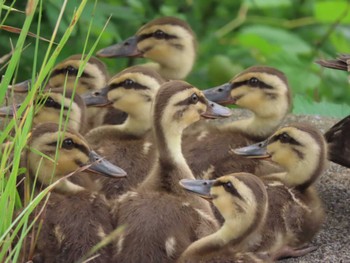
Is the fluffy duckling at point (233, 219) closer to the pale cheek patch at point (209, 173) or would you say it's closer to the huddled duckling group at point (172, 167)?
the huddled duckling group at point (172, 167)

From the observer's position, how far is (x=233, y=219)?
4094 mm

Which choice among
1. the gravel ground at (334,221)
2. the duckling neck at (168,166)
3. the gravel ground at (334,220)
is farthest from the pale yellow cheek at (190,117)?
the gravel ground at (334,220)

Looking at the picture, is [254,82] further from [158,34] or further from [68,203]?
[68,203]

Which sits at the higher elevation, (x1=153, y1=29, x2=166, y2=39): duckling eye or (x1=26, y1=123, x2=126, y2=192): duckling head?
(x1=153, y1=29, x2=166, y2=39): duckling eye

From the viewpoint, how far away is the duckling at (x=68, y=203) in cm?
400

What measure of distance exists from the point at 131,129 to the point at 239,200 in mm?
950

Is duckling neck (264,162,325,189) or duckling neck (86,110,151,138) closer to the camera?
duckling neck (264,162,325,189)

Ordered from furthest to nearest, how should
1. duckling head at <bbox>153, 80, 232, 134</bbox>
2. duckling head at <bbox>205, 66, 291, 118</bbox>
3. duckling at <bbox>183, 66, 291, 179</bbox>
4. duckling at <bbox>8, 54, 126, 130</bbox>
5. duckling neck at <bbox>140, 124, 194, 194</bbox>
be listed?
duckling at <bbox>8, 54, 126, 130</bbox> < duckling head at <bbox>205, 66, 291, 118</bbox> < duckling at <bbox>183, 66, 291, 179</bbox> < duckling head at <bbox>153, 80, 232, 134</bbox> < duckling neck at <bbox>140, 124, 194, 194</bbox>

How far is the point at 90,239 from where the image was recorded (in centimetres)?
402

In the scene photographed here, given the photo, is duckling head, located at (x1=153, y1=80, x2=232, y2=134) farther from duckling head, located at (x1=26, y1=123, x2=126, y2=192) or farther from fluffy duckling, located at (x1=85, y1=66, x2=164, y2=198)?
duckling head, located at (x1=26, y1=123, x2=126, y2=192)

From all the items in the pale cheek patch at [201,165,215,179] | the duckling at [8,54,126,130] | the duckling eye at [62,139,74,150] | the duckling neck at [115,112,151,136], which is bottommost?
the duckling at [8,54,126,130]

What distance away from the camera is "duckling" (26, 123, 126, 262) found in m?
4.00

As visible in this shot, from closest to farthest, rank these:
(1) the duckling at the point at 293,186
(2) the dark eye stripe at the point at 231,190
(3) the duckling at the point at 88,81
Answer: (2) the dark eye stripe at the point at 231,190 → (1) the duckling at the point at 293,186 → (3) the duckling at the point at 88,81

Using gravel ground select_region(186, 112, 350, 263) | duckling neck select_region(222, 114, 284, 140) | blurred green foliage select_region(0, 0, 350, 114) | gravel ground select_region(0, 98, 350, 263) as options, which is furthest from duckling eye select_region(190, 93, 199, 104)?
blurred green foliage select_region(0, 0, 350, 114)
